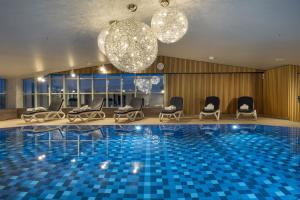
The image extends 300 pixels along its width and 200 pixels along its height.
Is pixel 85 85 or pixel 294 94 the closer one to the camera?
pixel 294 94

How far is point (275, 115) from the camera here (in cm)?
965

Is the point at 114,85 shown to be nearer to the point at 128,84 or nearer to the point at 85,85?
the point at 128,84

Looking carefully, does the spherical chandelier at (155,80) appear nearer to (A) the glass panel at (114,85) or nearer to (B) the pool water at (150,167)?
(A) the glass panel at (114,85)

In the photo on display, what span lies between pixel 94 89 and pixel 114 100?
1.19 metres

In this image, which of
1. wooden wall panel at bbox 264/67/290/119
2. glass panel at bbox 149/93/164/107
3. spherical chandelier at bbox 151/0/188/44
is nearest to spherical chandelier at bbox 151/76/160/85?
glass panel at bbox 149/93/164/107

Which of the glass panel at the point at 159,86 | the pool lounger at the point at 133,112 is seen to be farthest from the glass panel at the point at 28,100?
the glass panel at the point at 159,86

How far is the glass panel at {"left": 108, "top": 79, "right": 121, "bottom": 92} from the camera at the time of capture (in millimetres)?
11219

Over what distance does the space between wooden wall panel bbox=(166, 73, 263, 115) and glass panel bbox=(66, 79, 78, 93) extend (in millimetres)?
4842

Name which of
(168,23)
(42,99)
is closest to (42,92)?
(42,99)

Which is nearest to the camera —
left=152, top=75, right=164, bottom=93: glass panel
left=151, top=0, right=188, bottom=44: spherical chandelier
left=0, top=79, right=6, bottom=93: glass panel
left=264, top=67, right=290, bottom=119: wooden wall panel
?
left=151, top=0, right=188, bottom=44: spherical chandelier

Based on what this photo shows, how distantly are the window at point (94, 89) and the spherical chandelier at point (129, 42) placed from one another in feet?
24.5

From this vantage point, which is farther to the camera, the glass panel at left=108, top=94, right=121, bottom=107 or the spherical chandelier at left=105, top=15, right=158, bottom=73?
the glass panel at left=108, top=94, right=121, bottom=107

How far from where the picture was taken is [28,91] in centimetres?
1136

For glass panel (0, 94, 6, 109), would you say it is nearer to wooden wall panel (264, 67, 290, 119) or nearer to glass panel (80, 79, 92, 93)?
glass panel (80, 79, 92, 93)
